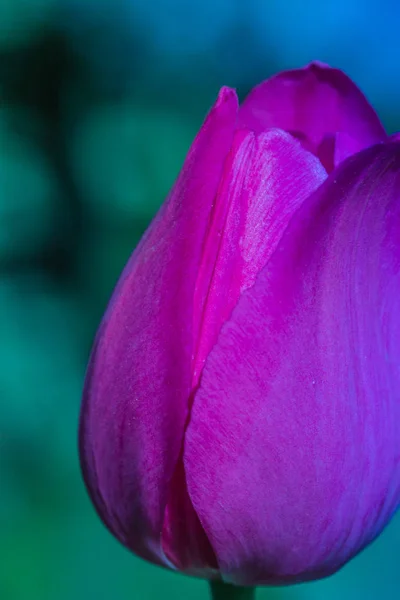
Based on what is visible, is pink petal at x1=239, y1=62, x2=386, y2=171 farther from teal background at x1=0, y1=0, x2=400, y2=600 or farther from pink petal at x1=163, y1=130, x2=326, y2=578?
teal background at x1=0, y1=0, x2=400, y2=600

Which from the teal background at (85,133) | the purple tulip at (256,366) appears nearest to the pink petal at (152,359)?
the purple tulip at (256,366)

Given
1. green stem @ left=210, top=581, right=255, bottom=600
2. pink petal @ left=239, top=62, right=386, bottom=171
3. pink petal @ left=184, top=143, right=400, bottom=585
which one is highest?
pink petal @ left=239, top=62, right=386, bottom=171

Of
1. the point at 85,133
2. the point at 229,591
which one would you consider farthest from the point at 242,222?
the point at 85,133

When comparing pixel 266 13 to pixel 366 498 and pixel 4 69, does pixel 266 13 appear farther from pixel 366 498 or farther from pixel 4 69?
pixel 366 498

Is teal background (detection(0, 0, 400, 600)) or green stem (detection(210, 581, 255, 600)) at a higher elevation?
teal background (detection(0, 0, 400, 600))

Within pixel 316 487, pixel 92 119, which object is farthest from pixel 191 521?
pixel 92 119

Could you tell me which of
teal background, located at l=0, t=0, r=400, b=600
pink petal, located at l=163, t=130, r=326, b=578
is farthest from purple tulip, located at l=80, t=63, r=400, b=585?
teal background, located at l=0, t=0, r=400, b=600

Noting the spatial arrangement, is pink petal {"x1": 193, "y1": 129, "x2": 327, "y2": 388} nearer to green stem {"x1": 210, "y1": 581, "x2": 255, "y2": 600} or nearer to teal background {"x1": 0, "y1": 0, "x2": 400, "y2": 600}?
green stem {"x1": 210, "y1": 581, "x2": 255, "y2": 600}

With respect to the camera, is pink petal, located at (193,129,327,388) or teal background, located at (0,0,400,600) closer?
pink petal, located at (193,129,327,388)
